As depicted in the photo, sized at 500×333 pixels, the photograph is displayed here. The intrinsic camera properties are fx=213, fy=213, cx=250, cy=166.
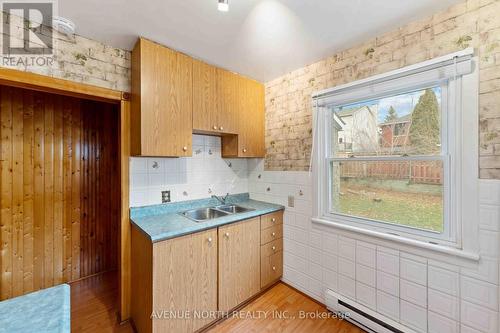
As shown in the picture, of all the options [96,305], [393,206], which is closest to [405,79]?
[393,206]

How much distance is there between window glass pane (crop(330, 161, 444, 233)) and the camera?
1.49 m

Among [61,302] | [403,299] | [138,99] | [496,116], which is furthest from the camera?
[138,99]

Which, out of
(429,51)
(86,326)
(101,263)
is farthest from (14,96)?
(429,51)

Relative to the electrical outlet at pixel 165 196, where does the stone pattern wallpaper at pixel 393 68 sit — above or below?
above

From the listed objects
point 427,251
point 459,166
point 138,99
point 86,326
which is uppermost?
point 138,99

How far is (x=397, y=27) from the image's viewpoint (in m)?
1.57

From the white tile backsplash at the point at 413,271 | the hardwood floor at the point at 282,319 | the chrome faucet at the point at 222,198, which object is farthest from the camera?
the chrome faucet at the point at 222,198

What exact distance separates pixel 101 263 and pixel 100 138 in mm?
1595

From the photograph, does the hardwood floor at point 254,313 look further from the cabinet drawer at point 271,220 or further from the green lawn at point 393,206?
the green lawn at point 393,206

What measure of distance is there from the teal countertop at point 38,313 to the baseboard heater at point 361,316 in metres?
1.93

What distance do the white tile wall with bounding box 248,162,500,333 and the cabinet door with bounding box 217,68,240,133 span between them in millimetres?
816

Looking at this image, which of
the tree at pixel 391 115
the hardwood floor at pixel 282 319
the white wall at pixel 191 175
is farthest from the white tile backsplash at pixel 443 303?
the white wall at pixel 191 175

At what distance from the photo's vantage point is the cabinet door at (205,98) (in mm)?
1963

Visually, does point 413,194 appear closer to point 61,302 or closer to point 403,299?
point 403,299
